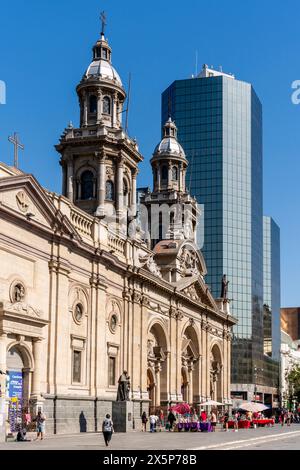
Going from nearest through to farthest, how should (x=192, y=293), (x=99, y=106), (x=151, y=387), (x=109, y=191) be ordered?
1. (x=151, y=387)
2. (x=109, y=191)
3. (x=99, y=106)
4. (x=192, y=293)

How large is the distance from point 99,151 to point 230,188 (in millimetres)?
76379

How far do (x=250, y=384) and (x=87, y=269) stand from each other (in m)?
101

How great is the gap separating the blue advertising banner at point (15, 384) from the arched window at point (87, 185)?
113ft

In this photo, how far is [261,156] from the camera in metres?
166

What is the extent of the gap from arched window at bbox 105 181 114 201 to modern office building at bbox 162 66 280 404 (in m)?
68.1

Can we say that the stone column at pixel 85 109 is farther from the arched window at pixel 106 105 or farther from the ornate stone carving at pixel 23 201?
the ornate stone carving at pixel 23 201

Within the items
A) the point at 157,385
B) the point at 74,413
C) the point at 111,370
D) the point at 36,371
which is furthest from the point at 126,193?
the point at 36,371

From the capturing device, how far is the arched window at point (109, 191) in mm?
78125

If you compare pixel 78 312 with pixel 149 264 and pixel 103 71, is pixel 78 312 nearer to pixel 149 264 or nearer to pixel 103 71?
pixel 149 264

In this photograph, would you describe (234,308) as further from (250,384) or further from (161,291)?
(161,291)

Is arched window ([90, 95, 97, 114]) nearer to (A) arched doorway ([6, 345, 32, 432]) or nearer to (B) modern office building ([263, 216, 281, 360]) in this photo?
(A) arched doorway ([6, 345, 32, 432])

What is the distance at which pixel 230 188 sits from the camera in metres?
152

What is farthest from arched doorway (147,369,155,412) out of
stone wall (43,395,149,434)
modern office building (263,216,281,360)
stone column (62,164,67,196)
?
modern office building (263,216,281,360)

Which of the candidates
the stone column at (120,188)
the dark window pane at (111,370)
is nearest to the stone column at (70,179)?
the stone column at (120,188)
